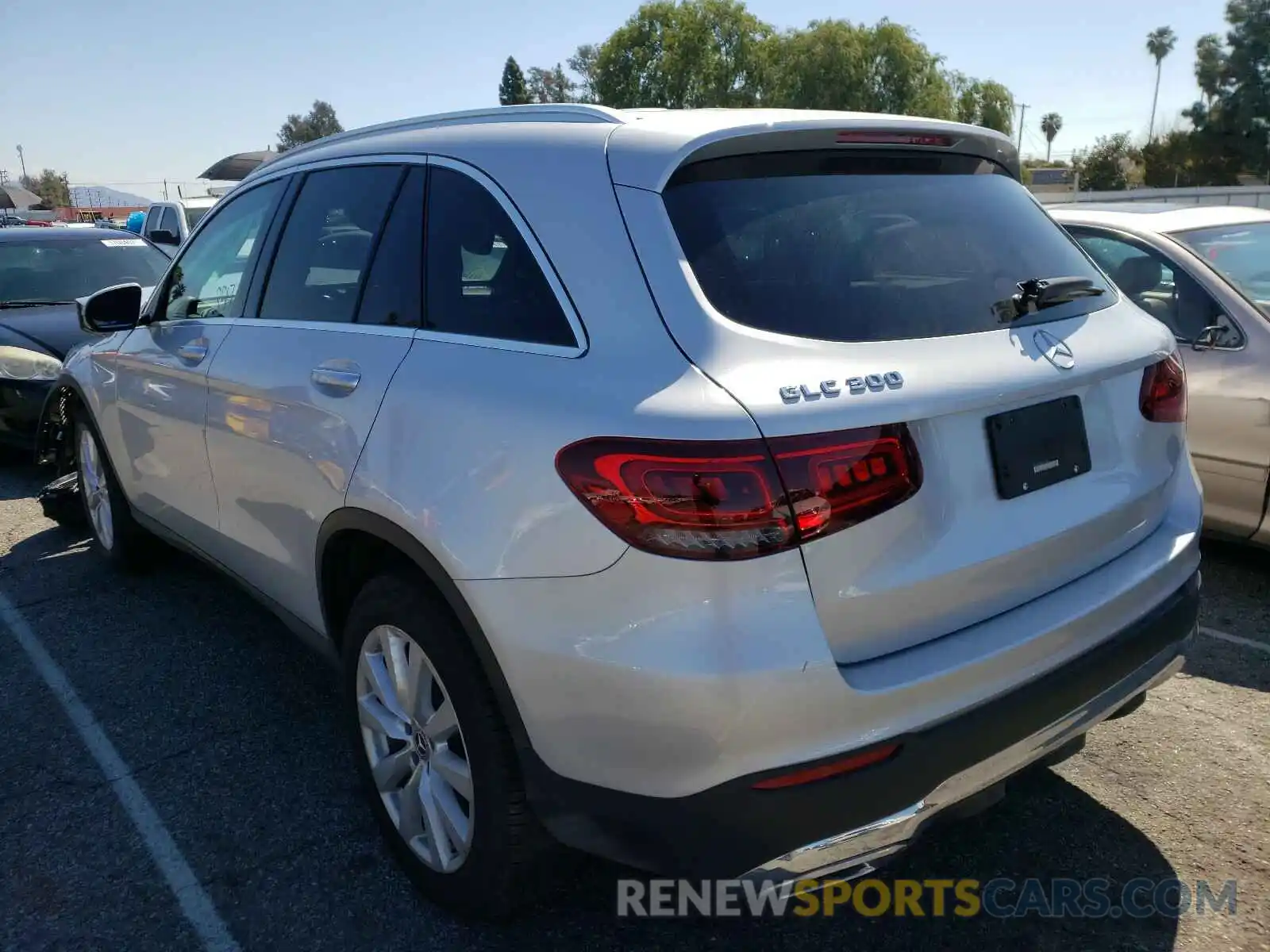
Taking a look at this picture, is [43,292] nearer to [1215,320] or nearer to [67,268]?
[67,268]

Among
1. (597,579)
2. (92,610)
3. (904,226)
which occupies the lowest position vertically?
(92,610)

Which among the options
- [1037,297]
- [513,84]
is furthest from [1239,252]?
[513,84]

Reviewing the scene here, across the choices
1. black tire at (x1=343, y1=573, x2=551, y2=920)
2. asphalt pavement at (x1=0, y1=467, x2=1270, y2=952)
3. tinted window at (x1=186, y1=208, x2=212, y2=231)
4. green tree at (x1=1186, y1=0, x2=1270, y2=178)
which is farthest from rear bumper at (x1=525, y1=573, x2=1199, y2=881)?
green tree at (x1=1186, y1=0, x2=1270, y2=178)

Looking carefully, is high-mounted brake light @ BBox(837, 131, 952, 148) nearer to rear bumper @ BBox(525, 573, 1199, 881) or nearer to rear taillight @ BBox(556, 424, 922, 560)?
rear taillight @ BBox(556, 424, 922, 560)

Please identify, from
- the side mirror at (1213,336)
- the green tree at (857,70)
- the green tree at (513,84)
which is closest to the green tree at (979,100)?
the green tree at (857,70)

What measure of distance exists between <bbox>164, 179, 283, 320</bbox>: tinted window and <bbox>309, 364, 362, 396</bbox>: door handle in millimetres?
878

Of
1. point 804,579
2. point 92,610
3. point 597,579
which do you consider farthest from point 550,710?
point 92,610

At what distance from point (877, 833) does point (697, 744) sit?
395 millimetres

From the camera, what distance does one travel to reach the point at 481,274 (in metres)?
2.40

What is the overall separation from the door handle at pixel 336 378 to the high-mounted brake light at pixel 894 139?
1.30m

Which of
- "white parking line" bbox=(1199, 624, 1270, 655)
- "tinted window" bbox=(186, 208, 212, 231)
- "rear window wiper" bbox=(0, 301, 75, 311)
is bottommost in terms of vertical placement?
"white parking line" bbox=(1199, 624, 1270, 655)

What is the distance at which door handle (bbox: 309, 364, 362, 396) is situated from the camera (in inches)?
102

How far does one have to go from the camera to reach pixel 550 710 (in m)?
1.99

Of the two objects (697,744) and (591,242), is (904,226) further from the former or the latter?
(697,744)
